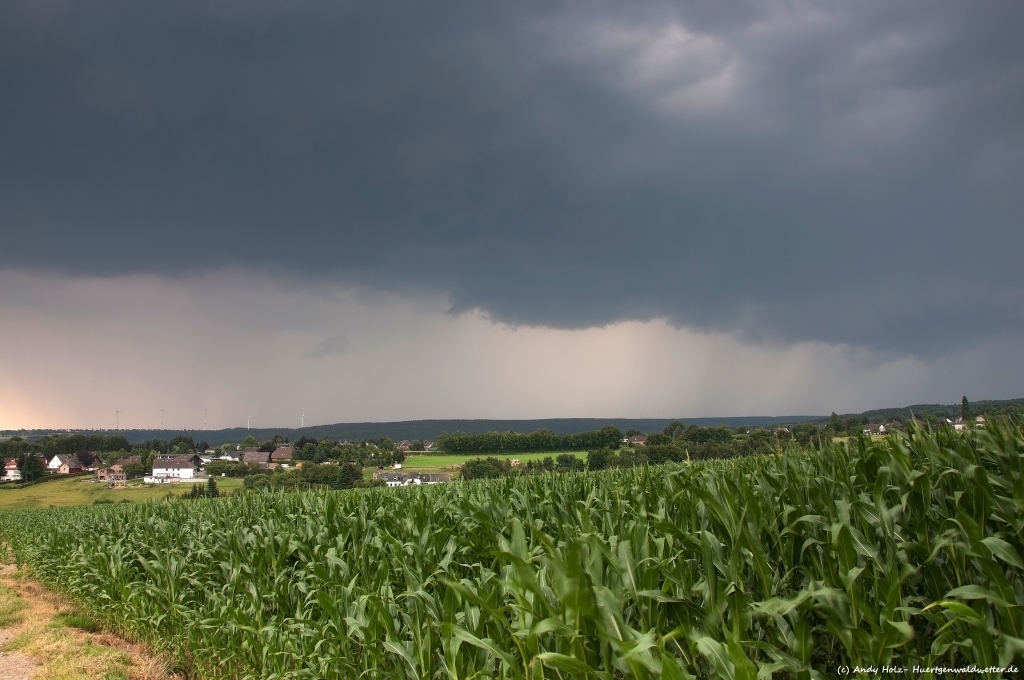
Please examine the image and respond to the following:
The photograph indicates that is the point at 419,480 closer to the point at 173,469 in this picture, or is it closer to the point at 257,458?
the point at 257,458

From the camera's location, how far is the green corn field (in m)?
2.75

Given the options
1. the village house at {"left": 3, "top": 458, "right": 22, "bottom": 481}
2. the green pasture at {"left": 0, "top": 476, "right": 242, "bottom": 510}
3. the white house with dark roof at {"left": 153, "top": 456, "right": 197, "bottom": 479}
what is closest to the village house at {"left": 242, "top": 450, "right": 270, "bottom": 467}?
the green pasture at {"left": 0, "top": 476, "right": 242, "bottom": 510}

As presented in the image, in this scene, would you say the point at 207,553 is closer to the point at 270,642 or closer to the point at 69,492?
the point at 270,642

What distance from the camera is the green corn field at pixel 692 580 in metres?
2.75

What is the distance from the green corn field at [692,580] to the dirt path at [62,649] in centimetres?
181

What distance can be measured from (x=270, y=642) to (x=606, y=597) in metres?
4.79

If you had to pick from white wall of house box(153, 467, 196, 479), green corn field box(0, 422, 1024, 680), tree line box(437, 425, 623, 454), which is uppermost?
green corn field box(0, 422, 1024, 680)

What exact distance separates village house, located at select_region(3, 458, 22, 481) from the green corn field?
115683mm

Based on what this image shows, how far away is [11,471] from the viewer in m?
95.3

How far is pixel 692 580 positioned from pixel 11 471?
412ft

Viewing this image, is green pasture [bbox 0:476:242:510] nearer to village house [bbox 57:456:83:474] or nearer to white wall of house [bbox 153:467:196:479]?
white wall of house [bbox 153:467:196:479]

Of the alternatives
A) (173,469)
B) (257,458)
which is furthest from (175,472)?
(257,458)

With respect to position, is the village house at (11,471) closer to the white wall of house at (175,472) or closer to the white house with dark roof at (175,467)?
the white house with dark roof at (175,467)

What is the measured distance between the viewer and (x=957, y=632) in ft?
8.77
